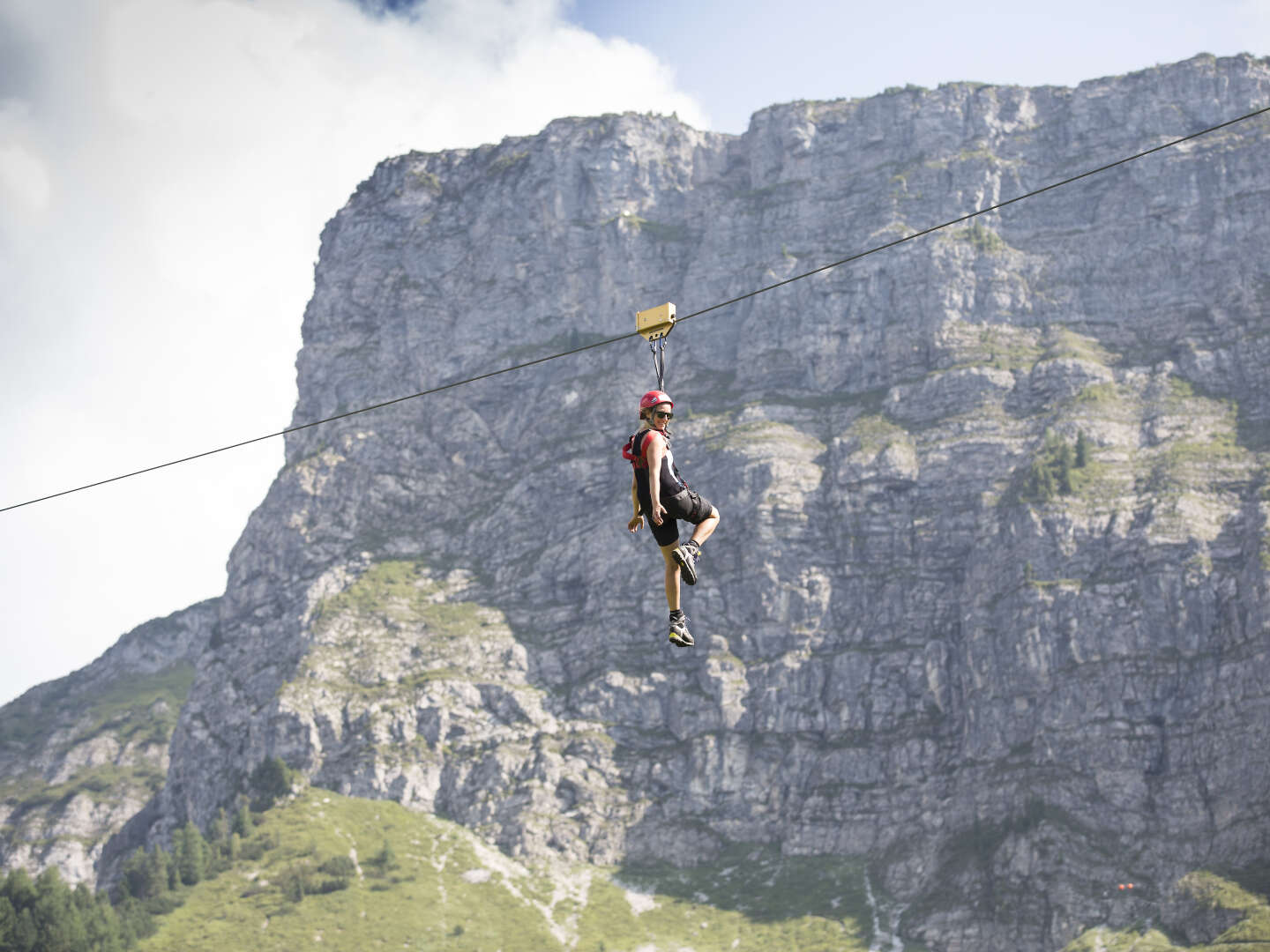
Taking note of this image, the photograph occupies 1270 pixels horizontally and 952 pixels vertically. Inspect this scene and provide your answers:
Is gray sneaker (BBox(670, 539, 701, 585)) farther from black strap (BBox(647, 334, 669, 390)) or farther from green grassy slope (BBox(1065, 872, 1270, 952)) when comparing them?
green grassy slope (BBox(1065, 872, 1270, 952))

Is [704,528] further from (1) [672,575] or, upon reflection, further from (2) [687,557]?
(1) [672,575]

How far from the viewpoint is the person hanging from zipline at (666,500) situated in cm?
3092

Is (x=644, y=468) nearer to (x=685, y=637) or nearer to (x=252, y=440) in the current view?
(x=685, y=637)

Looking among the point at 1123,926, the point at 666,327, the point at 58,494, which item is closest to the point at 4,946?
the point at 1123,926

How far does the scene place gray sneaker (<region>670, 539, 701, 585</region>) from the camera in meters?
31.0

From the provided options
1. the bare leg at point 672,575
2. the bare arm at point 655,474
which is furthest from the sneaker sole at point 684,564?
the bare arm at point 655,474

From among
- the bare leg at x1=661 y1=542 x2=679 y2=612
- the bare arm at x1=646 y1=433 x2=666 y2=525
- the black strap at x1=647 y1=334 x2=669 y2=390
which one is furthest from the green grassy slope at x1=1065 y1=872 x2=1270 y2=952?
the bare arm at x1=646 y1=433 x2=666 y2=525

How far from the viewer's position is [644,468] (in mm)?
31188

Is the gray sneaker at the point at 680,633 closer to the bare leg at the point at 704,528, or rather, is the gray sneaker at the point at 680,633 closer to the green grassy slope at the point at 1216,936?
the bare leg at the point at 704,528

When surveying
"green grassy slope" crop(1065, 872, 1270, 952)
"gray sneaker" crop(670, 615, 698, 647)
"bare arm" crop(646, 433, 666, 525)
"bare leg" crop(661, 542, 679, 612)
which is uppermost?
"bare arm" crop(646, 433, 666, 525)

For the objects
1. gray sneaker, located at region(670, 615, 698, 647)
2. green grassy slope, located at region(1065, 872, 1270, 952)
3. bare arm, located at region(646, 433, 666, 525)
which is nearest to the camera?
bare arm, located at region(646, 433, 666, 525)

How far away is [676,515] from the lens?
3147 cm

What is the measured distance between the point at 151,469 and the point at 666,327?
1655 cm

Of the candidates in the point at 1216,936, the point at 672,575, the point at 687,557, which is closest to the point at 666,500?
the point at 687,557
